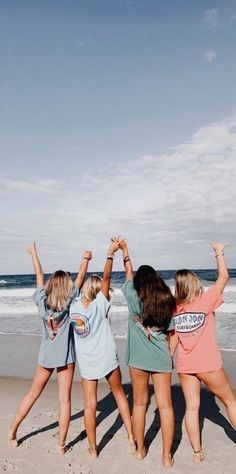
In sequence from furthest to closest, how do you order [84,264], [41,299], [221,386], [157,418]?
[157,418] < [84,264] < [41,299] < [221,386]

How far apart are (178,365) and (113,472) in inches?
48.6

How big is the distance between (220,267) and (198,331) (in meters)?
0.71

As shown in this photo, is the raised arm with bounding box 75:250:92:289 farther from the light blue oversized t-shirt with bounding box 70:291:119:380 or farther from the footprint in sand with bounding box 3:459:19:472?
the footprint in sand with bounding box 3:459:19:472

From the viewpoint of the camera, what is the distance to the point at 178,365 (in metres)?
4.03

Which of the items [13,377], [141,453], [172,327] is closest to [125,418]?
[141,453]

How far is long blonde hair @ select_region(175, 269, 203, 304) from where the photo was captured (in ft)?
12.8

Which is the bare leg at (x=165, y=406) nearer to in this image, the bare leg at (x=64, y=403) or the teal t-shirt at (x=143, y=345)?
the teal t-shirt at (x=143, y=345)

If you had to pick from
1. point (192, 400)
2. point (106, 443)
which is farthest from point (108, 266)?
point (106, 443)

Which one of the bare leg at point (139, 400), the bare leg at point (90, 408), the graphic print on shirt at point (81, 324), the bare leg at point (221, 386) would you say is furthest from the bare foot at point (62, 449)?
the bare leg at point (221, 386)

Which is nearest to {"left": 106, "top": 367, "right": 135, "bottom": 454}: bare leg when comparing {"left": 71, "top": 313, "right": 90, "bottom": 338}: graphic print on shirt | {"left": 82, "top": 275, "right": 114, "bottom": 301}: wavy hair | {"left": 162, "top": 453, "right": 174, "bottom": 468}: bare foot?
{"left": 162, "top": 453, "right": 174, "bottom": 468}: bare foot

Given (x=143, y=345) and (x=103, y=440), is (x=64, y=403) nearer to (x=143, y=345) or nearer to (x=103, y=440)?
(x=103, y=440)

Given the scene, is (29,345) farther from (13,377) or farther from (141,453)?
(141,453)

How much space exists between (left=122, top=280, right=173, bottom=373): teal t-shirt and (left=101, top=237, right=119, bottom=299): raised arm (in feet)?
0.76

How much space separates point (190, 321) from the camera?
394cm
